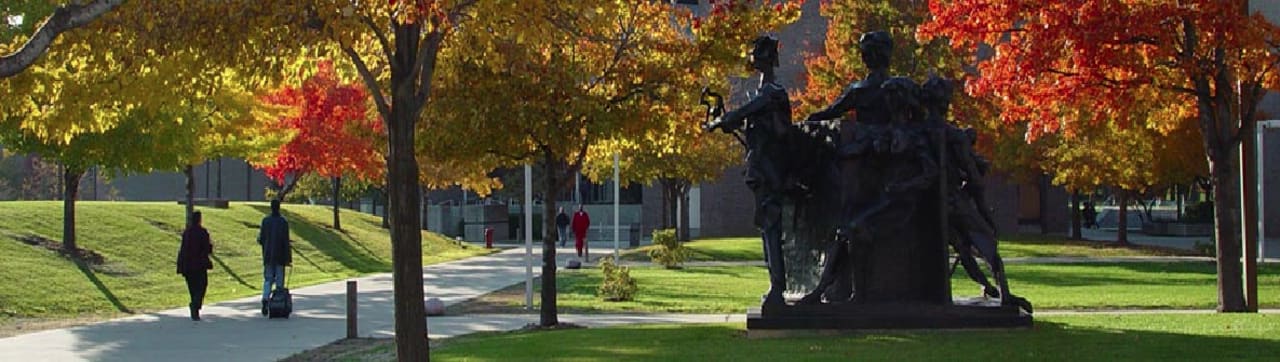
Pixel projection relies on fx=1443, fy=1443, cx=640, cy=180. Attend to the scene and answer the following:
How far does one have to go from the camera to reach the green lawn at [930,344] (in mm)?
10828

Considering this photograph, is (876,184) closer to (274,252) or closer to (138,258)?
(274,252)

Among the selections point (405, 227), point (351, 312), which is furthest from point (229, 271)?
point (405, 227)

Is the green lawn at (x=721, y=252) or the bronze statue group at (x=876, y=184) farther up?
the bronze statue group at (x=876, y=184)

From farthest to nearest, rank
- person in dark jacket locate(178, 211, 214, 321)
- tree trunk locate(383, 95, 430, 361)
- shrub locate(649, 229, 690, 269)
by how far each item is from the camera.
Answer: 1. shrub locate(649, 229, 690, 269)
2. person in dark jacket locate(178, 211, 214, 321)
3. tree trunk locate(383, 95, 430, 361)

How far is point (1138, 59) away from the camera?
52.5 feet

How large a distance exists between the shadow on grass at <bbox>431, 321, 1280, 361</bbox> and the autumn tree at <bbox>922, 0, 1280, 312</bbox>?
3403 millimetres

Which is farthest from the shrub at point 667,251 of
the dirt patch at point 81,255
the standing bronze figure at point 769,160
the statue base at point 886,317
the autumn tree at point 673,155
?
the statue base at point 886,317

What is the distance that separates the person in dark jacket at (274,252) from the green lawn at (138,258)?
8.66 ft

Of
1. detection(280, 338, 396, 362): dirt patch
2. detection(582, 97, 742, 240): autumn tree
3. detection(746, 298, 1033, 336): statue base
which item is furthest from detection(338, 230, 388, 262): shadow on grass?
detection(746, 298, 1033, 336): statue base

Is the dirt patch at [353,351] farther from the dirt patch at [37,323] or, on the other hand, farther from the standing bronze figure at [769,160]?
the dirt patch at [37,323]

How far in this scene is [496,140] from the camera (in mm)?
16234

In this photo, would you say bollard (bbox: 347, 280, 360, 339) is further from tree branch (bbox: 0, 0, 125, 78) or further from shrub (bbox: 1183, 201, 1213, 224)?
shrub (bbox: 1183, 201, 1213, 224)

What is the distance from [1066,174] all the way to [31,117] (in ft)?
94.7

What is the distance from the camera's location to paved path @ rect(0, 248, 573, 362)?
14.4 m
